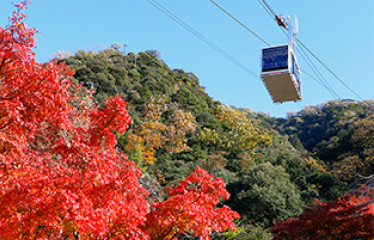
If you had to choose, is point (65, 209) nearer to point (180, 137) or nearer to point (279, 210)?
point (279, 210)

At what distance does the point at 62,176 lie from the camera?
5.78m

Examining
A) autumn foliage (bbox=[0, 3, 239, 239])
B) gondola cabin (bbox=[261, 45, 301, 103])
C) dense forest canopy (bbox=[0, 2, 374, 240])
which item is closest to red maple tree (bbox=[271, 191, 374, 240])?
dense forest canopy (bbox=[0, 2, 374, 240])

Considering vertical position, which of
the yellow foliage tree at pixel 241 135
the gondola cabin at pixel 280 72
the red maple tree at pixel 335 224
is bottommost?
the red maple tree at pixel 335 224

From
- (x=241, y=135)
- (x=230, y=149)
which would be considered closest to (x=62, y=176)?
(x=230, y=149)

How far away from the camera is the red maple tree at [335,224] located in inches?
345

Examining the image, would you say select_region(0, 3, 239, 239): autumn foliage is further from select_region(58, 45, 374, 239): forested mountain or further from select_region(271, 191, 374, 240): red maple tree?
select_region(58, 45, 374, 239): forested mountain

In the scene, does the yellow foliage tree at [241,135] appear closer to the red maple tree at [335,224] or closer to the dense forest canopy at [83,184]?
the dense forest canopy at [83,184]

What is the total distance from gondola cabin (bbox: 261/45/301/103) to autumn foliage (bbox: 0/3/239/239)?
→ 16.9 feet

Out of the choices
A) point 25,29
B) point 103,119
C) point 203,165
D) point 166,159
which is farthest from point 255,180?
point 25,29

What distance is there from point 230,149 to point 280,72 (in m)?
21.3

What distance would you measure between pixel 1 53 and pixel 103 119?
1.95 meters

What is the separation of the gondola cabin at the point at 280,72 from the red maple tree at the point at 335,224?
12.0 ft

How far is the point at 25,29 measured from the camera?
5.94 m

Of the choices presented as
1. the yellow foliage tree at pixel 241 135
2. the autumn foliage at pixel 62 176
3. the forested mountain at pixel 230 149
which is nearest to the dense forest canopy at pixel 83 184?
the autumn foliage at pixel 62 176
